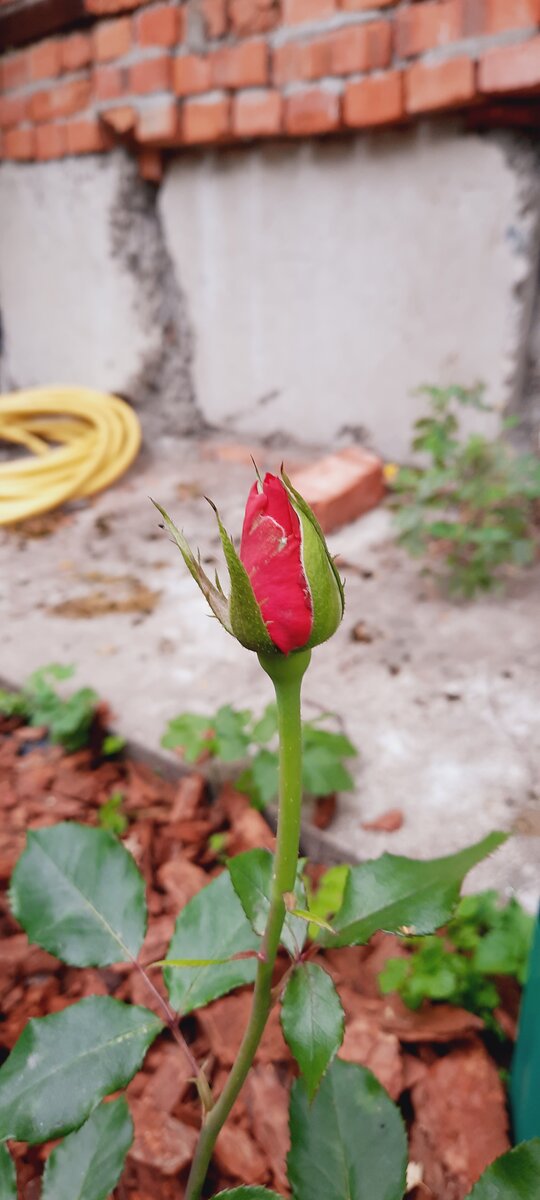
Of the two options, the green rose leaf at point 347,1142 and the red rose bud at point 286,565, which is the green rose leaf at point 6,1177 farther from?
the red rose bud at point 286,565

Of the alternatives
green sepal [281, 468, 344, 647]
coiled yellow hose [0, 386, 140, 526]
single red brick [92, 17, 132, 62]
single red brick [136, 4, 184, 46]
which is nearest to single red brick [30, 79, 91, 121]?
single red brick [92, 17, 132, 62]

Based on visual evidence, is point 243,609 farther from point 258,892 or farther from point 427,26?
point 427,26

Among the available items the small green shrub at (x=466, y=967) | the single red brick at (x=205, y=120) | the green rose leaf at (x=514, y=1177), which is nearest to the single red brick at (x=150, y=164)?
the single red brick at (x=205, y=120)

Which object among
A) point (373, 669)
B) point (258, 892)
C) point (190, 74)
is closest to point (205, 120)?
point (190, 74)

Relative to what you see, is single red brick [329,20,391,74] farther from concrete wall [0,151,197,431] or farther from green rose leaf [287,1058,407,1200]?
green rose leaf [287,1058,407,1200]

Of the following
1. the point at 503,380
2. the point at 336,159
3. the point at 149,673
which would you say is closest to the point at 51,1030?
the point at 149,673

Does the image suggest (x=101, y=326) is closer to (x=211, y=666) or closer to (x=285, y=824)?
(x=211, y=666)
